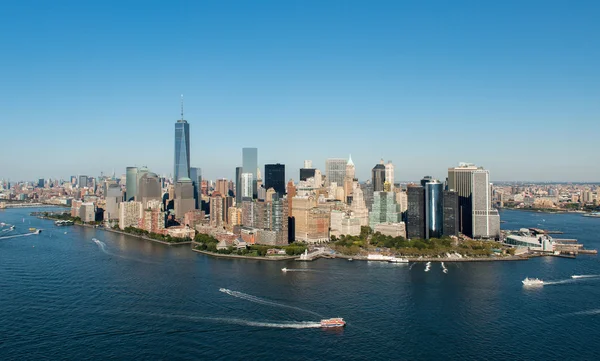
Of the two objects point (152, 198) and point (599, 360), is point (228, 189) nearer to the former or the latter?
point (152, 198)

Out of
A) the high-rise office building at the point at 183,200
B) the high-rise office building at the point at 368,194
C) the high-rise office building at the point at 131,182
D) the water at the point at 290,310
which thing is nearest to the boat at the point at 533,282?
the water at the point at 290,310

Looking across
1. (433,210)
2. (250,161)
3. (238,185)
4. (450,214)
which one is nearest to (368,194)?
(433,210)

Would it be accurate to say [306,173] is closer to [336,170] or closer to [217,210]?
[336,170]

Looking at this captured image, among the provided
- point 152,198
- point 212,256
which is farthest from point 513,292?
point 152,198

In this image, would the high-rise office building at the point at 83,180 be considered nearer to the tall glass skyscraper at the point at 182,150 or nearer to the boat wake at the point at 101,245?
the tall glass skyscraper at the point at 182,150

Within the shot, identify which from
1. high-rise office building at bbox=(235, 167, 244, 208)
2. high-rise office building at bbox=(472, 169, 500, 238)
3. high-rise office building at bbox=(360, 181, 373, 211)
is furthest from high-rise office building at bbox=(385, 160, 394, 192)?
high-rise office building at bbox=(472, 169, 500, 238)

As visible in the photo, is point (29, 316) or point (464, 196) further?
point (464, 196)

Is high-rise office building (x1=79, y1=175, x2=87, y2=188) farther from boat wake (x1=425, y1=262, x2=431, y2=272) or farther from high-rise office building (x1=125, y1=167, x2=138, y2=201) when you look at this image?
boat wake (x1=425, y1=262, x2=431, y2=272)
